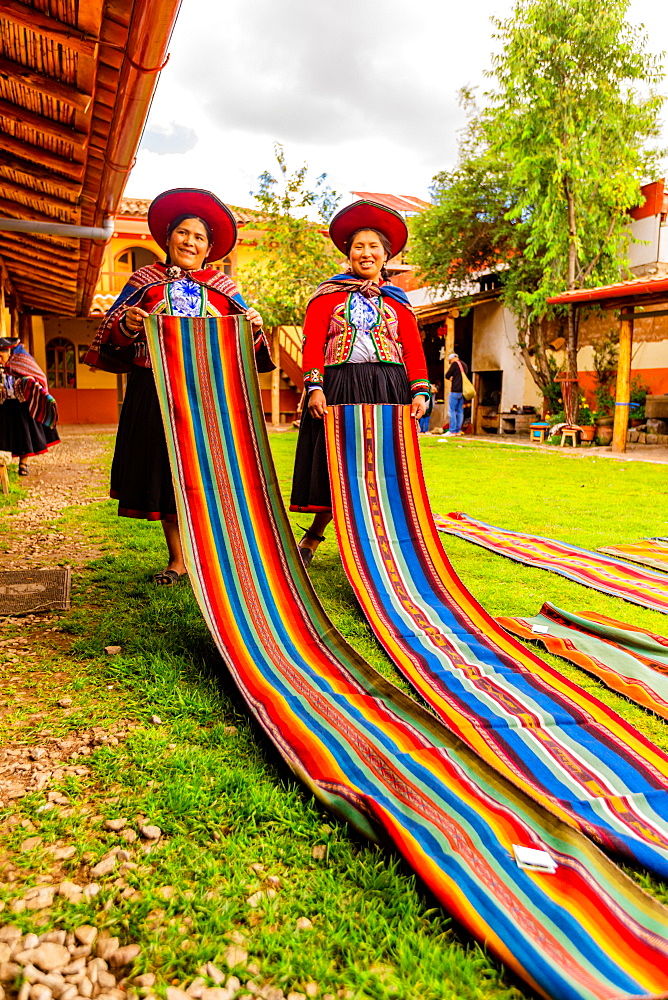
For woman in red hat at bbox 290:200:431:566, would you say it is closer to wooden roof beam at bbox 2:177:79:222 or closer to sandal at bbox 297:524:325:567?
sandal at bbox 297:524:325:567

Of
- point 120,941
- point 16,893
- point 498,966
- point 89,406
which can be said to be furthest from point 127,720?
point 89,406

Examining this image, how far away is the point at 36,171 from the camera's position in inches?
207

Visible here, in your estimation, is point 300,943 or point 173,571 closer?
point 300,943

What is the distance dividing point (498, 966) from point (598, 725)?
39.4 inches

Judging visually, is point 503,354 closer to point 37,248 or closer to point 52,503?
point 37,248

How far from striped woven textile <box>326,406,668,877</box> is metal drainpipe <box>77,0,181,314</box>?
1.71 m

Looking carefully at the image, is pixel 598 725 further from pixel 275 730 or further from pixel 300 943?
pixel 300 943

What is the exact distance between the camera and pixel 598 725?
7.17 ft

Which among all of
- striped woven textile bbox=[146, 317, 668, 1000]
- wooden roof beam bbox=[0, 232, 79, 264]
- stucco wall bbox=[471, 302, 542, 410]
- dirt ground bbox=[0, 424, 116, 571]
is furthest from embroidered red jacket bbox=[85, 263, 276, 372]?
stucco wall bbox=[471, 302, 542, 410]

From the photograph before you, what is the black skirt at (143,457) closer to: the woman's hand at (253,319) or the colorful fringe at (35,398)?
the woman's hand at (253,319)

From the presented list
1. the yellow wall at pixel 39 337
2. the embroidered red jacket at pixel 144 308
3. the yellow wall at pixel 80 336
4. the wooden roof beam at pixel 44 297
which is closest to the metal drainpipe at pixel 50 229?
the embroidered red jacket at pixel 144 308

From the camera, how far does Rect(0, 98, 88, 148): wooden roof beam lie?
4.22 m

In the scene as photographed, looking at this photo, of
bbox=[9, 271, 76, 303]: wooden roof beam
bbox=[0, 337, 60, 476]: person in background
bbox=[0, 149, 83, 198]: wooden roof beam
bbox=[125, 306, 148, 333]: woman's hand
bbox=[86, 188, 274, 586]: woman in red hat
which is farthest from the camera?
bbox=[9, 271, 76, 303]: wooden roof beam

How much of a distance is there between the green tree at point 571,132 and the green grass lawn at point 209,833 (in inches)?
485
